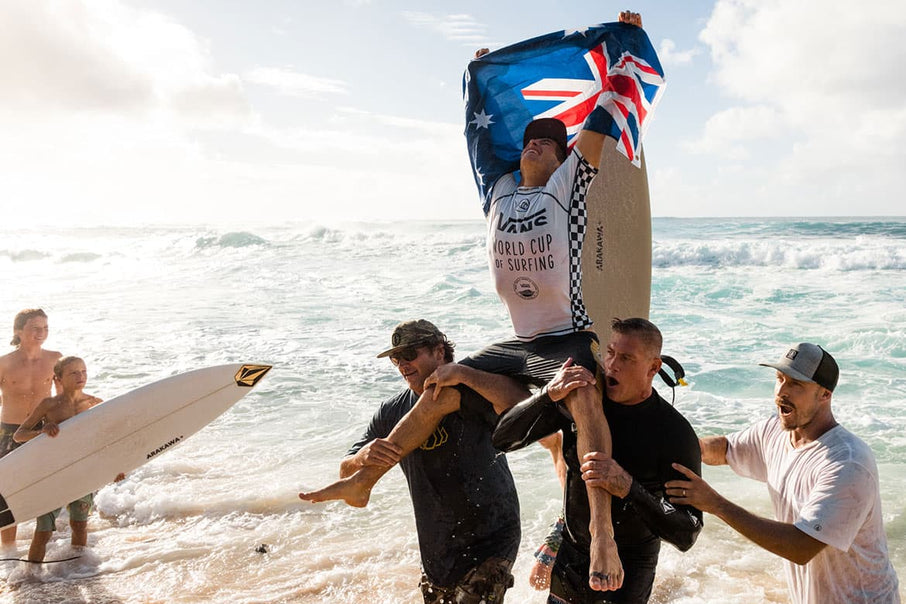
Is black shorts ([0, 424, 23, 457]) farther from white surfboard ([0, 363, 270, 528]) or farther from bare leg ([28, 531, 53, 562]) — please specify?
bare leg ([28, 531, 53, 562])

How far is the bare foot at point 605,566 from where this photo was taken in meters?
2.65

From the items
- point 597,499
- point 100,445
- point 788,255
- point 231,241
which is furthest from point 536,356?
point 231,241

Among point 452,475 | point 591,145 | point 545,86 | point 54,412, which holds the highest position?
point 545,86

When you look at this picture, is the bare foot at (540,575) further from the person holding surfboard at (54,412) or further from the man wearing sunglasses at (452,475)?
the person holding surfboard at (54,412)

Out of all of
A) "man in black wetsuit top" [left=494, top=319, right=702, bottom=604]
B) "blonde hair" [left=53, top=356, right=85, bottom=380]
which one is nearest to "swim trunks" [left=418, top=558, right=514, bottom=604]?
"man in black wetsuit top" [left=494, top=319, right=702, bottom=604]

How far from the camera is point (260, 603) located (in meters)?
4.98

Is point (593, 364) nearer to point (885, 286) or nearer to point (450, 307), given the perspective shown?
point (450, 307)

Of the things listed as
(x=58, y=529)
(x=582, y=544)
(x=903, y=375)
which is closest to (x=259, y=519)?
(x=58, y=529)

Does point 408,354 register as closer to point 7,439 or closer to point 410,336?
point 410,336

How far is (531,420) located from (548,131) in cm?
158

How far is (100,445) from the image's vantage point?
5.54 metres

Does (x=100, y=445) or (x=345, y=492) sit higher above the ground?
(x=345, y=492)

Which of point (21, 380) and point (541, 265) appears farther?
point (21, 380)

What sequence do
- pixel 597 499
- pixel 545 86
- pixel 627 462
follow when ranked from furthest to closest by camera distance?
pixel 545 86 → pixel 627 462 → pixel 597 499
